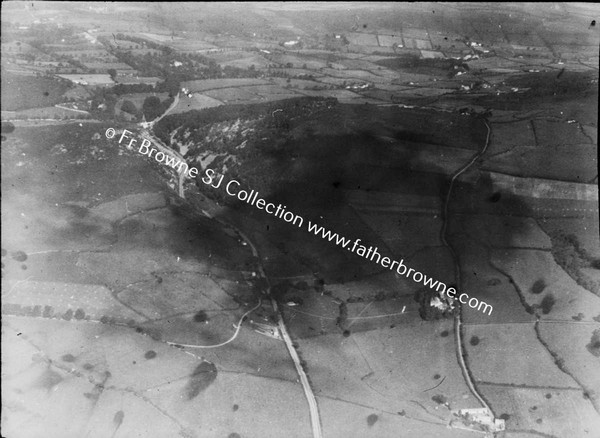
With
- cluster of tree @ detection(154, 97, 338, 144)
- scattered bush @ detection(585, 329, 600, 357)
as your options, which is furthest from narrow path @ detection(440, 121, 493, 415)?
cluster of tree @ detection(154, 97, 338, 144)

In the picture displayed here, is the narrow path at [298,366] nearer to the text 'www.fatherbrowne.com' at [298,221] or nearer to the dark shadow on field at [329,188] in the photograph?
the dark shadow on field at [329,188]

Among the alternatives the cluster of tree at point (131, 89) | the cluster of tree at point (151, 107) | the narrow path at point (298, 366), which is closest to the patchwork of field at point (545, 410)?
the narrow path at point (298, 366)

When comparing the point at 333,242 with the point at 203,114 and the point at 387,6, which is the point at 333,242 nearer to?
the point at 203,114

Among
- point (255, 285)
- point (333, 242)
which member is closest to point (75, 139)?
point (255, 285)

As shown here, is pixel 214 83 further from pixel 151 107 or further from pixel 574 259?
pixel 574 259

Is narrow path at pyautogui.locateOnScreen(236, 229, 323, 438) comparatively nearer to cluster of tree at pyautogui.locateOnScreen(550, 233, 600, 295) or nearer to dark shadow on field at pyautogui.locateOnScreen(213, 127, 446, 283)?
dark shadow on field at pyautogui.locateOnScreen(213, 127, 446, 283)

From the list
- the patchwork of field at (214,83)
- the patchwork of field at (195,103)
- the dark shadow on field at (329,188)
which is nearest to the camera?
the dark shadow on field at (329,188)
